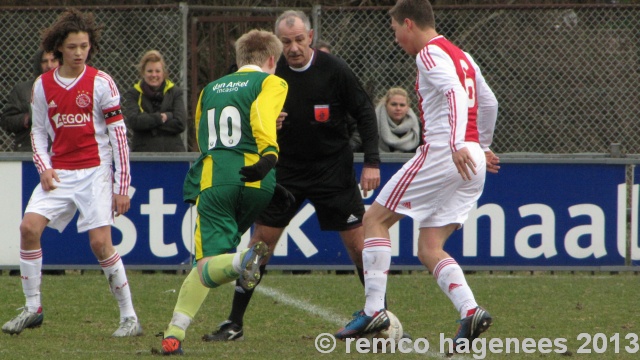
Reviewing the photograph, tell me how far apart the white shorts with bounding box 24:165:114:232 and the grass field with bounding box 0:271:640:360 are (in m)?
0.75

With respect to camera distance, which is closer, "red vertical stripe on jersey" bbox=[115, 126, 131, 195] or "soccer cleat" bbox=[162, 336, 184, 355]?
"soccer cleat" bbox=[162, 336, 184, 355]

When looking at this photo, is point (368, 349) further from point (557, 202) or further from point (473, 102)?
point (557, 202)

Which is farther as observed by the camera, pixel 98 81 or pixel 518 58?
Result: pixel 518 58

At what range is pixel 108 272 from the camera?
7.30 meters

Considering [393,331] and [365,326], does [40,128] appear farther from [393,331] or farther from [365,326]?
[393,331]

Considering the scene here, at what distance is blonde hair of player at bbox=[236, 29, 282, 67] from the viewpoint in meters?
6.45

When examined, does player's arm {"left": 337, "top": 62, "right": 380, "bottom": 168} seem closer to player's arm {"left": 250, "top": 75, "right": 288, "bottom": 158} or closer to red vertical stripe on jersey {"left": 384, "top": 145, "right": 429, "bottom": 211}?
red vertical stripe on jersey {"left": 384, "top": 145, "right": 429, "bottom": 211}

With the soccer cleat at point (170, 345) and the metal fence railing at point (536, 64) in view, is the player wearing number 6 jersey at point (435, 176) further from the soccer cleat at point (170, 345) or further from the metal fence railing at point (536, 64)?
the metal fence railing at point (536, 64)

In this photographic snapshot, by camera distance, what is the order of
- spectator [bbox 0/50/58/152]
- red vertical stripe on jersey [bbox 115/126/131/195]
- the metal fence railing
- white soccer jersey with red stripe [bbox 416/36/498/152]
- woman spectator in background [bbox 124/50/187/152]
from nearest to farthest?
white soccer jersey with red stripe [bbox 416/36/498/152] < red vertical stripe on jersey [bbox 115/126/131/195] < spectator [bbox 0/50/58/152] < woman spectator in background [bbox 124/50/187/152] < the metal fence railing

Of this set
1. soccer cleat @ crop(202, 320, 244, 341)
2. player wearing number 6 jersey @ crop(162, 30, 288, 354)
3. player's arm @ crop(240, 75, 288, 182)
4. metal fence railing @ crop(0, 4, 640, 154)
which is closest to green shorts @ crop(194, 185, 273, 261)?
player wearing number 6 jersey @ crop(162, 30, 288, 354)

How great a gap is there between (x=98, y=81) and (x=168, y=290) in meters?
2.89

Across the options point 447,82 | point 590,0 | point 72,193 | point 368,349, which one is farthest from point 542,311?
point 590,0

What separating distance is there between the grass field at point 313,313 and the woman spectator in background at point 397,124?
4.27 ft

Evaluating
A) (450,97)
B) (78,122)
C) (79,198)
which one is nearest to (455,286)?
(450,97)
